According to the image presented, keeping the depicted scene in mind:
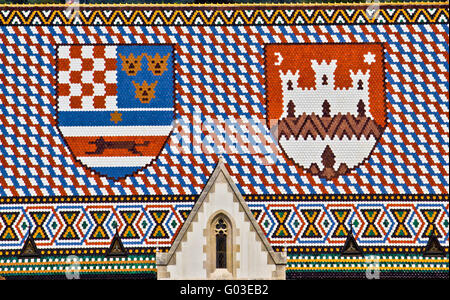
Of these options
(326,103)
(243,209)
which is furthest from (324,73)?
(243,209)

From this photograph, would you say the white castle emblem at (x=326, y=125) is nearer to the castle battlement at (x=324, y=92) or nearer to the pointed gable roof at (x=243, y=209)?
the castle battlement at (x=324, y=92)

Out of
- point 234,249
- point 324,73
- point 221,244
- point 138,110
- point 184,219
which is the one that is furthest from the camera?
point 324,73

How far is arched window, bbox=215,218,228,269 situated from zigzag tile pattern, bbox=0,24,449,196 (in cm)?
69

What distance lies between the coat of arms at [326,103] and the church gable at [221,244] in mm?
1277

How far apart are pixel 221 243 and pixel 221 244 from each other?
0.01 metres

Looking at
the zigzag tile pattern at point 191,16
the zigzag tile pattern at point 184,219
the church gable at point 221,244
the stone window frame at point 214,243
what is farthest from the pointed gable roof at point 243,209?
the zigzag tile pattern at point 191,16

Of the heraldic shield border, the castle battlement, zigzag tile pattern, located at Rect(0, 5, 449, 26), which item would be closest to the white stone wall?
the heraldic shield border

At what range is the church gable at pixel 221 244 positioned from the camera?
549 inches

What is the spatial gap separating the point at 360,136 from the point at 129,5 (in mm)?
3914

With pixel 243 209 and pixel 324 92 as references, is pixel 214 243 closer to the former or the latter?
pixel 243 209

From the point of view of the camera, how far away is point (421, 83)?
1473 centimetres

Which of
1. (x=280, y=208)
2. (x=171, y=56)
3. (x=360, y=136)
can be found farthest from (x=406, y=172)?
(x=171, y=56)

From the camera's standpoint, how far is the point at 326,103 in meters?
14.6

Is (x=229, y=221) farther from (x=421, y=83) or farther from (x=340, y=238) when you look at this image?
(x=421, y=83)
